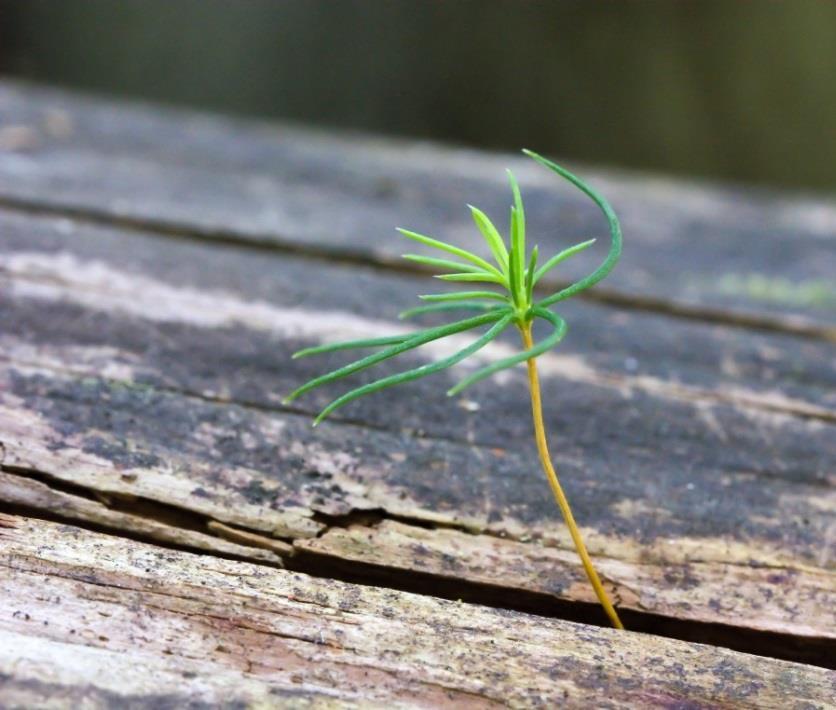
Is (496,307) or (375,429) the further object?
(375,429)

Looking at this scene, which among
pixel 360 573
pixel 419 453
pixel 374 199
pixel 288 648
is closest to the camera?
pixel 288 648

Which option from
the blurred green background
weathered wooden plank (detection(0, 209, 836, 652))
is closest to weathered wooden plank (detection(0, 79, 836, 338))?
weathered wooden plank (detection(0, 209, 836, 652))

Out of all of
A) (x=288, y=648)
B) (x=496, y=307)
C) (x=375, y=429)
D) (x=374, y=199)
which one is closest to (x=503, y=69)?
(x=374, y=199)

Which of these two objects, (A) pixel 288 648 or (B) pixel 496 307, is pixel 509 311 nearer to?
(B) pixel 496 307

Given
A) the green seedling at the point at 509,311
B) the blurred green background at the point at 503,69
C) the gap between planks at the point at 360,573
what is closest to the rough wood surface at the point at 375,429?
the gap between planks at the point at 360,573

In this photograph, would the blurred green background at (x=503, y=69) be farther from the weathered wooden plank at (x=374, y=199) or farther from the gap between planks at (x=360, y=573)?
the gap between planks at (x=360, y=573)

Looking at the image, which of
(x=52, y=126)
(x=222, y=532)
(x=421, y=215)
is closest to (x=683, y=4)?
(x=421, y=215)

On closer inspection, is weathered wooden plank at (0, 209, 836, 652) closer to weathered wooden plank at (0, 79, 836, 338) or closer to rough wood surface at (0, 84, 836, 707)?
rough wood surface at (0, 84, 836, 707)

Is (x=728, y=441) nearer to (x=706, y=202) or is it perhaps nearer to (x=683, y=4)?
(x=706, y=202)
